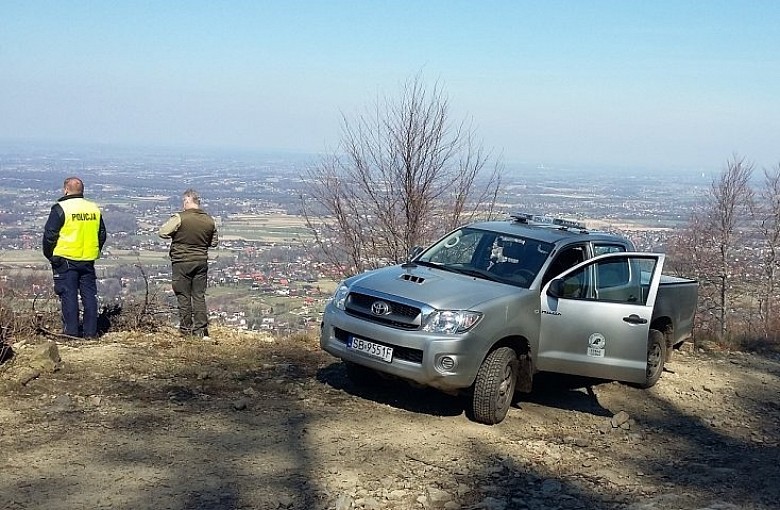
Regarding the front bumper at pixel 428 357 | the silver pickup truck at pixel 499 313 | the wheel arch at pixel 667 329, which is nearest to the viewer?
the front bumper at pixel 428 357

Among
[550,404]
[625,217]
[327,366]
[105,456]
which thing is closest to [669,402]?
[550,404]

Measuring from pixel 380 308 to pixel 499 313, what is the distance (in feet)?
3.41

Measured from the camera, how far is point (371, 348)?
6.31 metres

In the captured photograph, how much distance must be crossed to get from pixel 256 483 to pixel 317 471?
0.47m

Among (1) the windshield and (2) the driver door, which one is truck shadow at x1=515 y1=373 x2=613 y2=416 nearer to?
(2) the driver door

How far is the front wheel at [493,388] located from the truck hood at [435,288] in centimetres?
51

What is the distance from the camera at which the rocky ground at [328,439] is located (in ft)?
15.5

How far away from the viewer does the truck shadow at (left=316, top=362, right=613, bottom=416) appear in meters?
6.85

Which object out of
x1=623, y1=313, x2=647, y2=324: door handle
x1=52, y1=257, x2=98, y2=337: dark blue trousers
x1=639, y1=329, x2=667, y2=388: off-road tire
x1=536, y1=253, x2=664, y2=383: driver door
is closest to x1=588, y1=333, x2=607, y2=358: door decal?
x1=536, y1=253, x2=664, y2=383: driver door

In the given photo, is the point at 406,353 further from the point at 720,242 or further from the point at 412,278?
the point at 720,242

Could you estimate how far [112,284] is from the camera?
1095 cm

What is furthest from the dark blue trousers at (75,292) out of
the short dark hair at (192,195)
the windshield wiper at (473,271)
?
the windshield wiper at (473,271)

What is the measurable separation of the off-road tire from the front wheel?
2411 mm

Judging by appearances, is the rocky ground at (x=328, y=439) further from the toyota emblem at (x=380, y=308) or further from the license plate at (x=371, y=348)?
the toyota emblem at (x=380, y=308)
